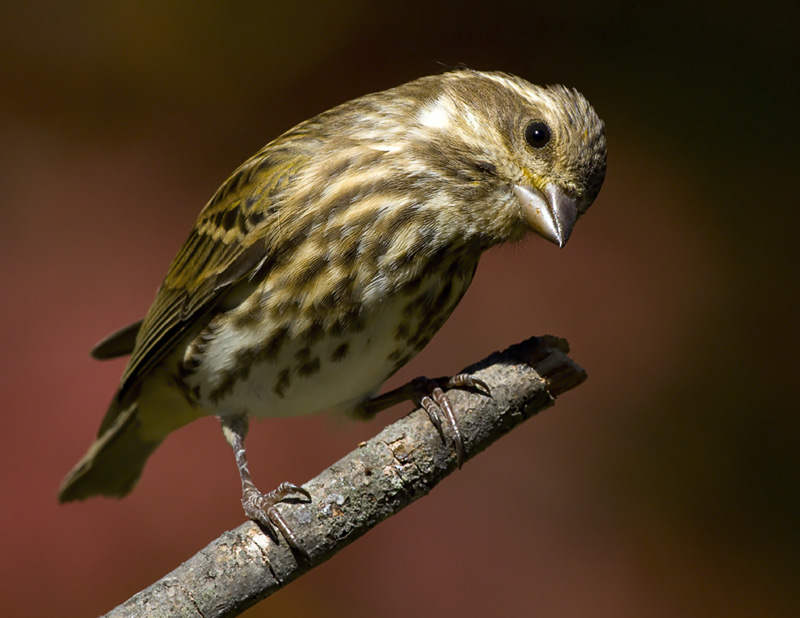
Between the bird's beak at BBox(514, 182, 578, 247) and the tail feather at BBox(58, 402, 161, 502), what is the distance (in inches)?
54.1

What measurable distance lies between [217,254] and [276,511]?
31.2 inches

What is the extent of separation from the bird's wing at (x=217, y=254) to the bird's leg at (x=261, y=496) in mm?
262

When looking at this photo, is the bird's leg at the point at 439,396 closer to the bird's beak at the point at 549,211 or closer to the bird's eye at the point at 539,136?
the bird's beak at the point at 549,211

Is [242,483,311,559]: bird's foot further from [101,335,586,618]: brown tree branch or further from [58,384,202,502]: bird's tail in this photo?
[58,384,202,502]: bird's tail

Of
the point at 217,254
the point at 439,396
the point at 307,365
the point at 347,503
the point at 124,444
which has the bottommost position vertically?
the point at 347,503

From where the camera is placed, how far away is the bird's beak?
7.00ft

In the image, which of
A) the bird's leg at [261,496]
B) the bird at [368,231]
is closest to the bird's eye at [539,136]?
the bird at [368,231]

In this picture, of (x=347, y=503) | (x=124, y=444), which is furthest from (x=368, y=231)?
(x=124, y=444)

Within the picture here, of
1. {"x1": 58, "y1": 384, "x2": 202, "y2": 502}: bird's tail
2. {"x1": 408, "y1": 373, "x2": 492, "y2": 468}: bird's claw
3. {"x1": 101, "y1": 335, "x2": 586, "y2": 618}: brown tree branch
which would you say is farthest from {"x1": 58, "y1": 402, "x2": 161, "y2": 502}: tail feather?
{"x1": 101, "y1": 335, "x2": 586, "y2": 618}: brown tree branch

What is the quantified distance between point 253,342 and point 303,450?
3.74 ft

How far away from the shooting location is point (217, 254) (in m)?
2.46

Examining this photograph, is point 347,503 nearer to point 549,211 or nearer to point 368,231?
point 368,231

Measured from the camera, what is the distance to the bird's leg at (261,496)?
187 centimetres

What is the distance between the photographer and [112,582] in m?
3.26
